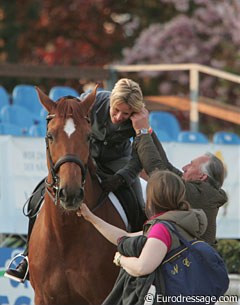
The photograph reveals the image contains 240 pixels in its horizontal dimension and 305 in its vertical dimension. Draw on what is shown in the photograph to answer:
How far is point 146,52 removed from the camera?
23422 mm

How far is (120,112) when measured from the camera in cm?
706

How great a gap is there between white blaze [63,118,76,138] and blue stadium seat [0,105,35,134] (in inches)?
263

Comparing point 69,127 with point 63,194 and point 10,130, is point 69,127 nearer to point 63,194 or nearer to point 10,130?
point 63,194

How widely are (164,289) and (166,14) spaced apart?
770 inches

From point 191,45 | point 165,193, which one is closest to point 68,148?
point 165,193

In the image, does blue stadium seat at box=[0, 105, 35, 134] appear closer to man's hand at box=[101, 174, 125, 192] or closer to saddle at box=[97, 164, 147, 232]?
saddle at box=[97, 164, 147, 232]

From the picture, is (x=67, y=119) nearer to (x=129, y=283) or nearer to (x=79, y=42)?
(x=129, y=283)

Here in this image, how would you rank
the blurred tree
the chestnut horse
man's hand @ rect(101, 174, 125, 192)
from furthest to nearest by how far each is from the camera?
the blurred tree
man's hand @ rect(101, 174, 125, 192)
the chestnut horse

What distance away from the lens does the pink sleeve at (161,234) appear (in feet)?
17.4

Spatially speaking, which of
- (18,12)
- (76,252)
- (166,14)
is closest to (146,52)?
(166,14)

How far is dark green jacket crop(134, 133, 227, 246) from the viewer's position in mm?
6477

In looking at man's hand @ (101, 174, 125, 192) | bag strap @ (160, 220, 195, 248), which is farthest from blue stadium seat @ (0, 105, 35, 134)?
bag strap @ (160, 220, 195, 248)

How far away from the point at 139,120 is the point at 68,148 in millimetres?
571

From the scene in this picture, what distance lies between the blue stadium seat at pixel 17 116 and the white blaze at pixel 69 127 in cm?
667
